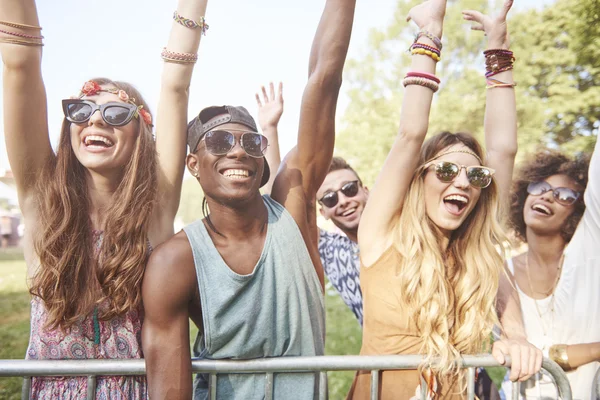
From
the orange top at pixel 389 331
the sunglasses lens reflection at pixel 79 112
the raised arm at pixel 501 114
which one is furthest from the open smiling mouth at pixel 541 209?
the sunglasses lens reflection at pixel 79 112

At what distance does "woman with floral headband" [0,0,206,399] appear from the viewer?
73.6 inches

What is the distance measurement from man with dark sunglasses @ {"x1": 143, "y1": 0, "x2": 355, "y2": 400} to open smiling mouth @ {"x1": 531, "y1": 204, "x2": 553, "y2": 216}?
5.53 feet

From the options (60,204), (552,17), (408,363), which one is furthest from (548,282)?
(552,17)

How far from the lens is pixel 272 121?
2.90 m

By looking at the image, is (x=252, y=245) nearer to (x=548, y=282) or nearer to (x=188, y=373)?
→ (x=188, y=373)

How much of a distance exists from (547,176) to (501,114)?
83 cm

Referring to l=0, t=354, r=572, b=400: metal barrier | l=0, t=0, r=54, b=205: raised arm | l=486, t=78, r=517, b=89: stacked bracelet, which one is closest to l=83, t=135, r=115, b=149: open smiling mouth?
l=0, t=0, r=54, b=205: raised arm

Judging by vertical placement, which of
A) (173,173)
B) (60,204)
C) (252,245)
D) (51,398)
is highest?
(173,173)

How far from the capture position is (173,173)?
215cm

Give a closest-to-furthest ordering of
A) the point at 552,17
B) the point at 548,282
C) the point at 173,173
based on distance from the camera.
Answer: the point at 173,173, the point at 548,282, the point at 552,17

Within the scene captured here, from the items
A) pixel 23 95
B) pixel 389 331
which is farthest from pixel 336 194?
pixel 23 95

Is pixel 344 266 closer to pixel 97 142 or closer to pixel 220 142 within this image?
pixel 220 142

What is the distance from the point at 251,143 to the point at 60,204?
80 centimetres

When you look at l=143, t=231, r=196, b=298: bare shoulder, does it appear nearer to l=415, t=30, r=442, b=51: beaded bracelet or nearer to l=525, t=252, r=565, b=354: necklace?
l=415, t=30, r=442, b=51: beaded bracelet
